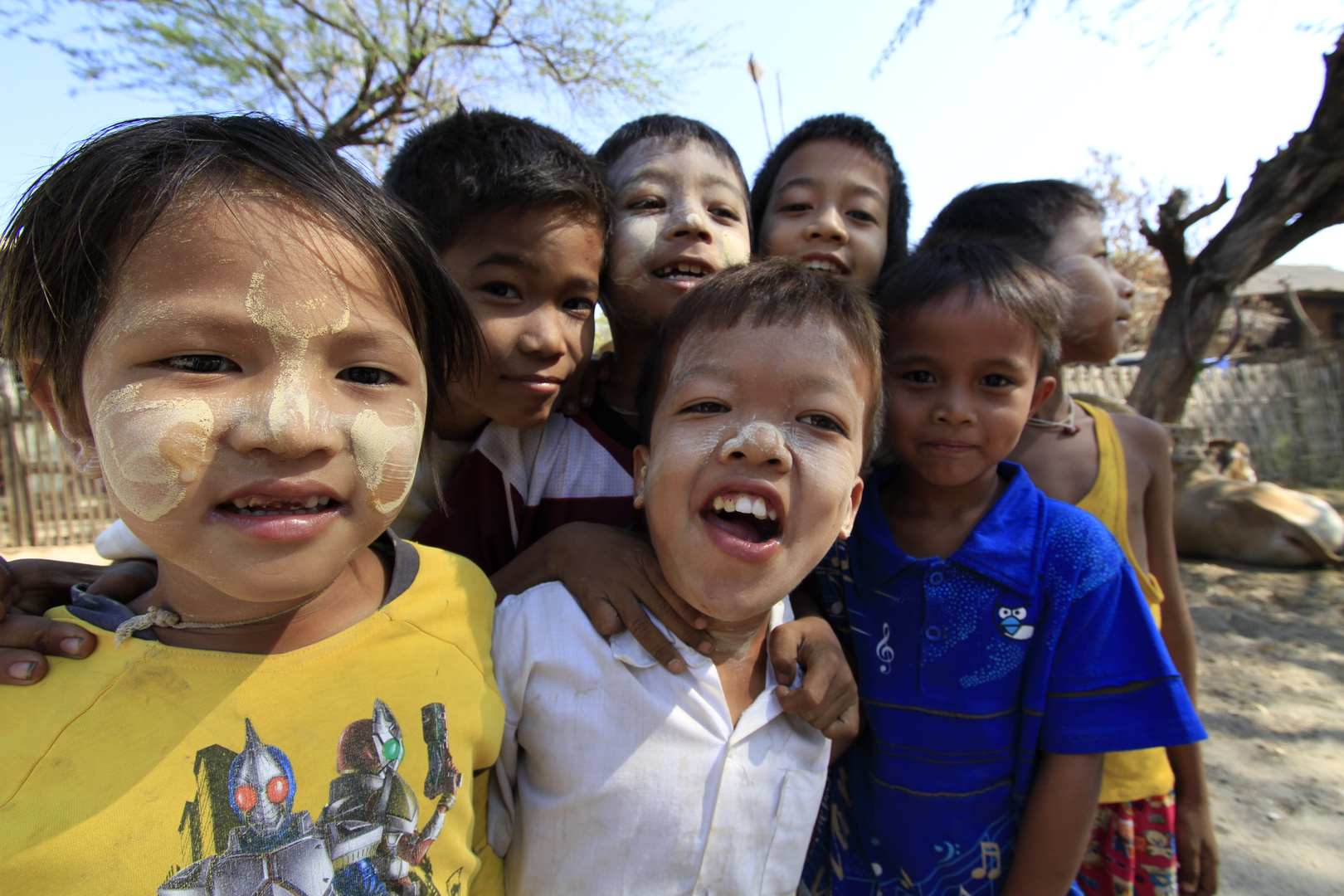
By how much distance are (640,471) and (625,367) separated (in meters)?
0.60

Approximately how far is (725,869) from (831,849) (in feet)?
1.71

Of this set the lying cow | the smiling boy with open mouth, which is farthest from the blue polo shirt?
the lying cow

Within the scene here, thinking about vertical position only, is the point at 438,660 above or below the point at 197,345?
below

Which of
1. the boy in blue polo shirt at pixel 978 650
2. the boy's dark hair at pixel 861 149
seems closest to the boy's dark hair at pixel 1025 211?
the boy's dark hair at pixel 861 149

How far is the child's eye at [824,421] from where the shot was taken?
52.6 inches

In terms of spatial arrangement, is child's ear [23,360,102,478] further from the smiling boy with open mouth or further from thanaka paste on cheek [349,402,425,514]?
the smiling boy with open mouth

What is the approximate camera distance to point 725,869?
1232 millimetres

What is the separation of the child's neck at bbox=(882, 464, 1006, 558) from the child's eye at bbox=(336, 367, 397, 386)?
1146 millimetres

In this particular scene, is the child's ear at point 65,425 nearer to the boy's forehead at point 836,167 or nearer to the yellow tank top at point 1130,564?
the boy's forehead at point 836,167

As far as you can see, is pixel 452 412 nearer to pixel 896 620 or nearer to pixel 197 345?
pixel 197 345

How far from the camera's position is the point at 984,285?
5.35ft

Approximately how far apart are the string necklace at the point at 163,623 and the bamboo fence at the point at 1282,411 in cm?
1166

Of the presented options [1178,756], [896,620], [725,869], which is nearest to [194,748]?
[725,869]

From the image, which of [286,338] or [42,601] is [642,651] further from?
[42,601]
